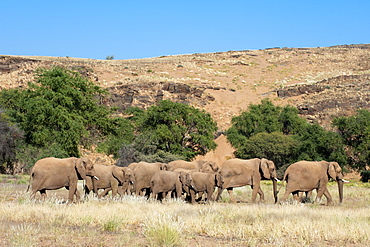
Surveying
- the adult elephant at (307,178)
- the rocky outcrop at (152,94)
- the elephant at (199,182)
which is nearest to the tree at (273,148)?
the rocky outcrop at (152,94)

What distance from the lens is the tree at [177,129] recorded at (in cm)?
4866

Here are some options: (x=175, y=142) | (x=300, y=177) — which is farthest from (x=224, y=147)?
(x=300, y=177)

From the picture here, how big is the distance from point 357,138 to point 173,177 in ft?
113

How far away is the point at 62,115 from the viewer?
3353 cm

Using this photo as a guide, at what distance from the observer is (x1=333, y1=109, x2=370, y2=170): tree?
148 ft

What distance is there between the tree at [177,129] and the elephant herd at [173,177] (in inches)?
1080

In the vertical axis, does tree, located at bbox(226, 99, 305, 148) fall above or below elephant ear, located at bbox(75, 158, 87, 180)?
above

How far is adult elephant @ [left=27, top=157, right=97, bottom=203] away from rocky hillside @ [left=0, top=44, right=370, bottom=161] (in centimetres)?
4954

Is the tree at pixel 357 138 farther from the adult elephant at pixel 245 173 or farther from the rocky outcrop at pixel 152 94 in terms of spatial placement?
the rocky outcrop at pixel 152 94

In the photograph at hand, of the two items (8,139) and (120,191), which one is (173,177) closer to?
(120,191)

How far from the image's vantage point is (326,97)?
76.9 m

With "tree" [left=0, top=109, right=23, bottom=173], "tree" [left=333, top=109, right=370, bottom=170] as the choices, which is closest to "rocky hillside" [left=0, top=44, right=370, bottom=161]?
"tree" [left=333, top=109, right=370, bottom=170]

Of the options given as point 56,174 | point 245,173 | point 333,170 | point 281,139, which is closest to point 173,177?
point 245,173

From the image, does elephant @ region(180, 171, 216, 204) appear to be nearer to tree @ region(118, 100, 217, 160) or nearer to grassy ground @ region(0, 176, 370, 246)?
grassy ground @ region(0, 176, 370, 246)
